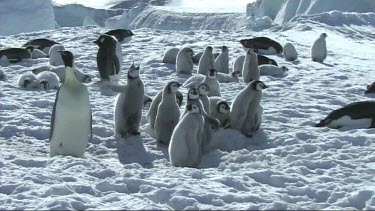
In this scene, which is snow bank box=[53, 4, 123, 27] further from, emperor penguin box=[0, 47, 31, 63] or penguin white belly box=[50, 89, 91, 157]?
penguin white belly box=[50, 89, 91, 157]

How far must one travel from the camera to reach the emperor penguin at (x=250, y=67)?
925 centimetres

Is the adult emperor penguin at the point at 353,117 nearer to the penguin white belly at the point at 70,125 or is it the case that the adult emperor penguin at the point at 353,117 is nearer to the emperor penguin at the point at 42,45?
the penguin white belly at the point at 70,125

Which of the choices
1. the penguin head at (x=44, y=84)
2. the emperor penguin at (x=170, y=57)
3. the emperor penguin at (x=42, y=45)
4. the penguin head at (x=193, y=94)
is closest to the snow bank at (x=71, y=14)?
the emperor penguin at (x=42, y=45)

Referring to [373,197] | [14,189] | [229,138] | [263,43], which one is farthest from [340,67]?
[14,189]

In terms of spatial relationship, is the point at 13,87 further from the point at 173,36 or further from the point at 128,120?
the point at 173,36

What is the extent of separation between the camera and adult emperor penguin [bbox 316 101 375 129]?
680cm

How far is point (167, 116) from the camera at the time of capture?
627 cm

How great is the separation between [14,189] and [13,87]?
491 cm

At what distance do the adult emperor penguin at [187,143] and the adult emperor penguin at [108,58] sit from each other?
4.04 meters

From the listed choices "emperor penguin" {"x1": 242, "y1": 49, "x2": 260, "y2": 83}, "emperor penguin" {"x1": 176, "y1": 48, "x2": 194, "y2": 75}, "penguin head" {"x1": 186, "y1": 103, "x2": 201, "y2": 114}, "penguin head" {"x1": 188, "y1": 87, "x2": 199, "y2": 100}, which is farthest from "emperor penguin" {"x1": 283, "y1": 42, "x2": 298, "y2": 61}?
"penguin head" {"x1": 186, "y1": 103, "x2": 201, "y2": 114}

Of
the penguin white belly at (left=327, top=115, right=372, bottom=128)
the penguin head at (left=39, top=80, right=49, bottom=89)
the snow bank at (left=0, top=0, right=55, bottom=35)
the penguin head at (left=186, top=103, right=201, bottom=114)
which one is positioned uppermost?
the penguin head at (left=186, top=103, right=201, bottom=114)

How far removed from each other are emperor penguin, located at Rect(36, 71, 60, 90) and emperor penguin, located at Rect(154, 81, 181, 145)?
2.83 metres

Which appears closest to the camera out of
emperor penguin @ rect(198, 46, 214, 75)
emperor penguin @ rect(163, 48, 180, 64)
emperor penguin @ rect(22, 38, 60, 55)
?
emperor penguin @ rect(198, 46, 214, 75)

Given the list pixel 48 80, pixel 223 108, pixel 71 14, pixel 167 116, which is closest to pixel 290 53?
pixel 48 80
